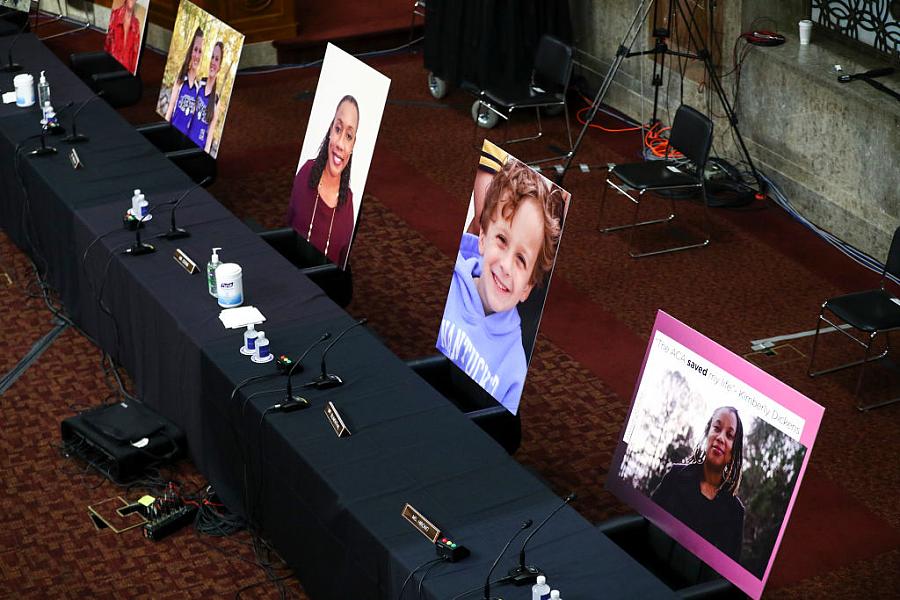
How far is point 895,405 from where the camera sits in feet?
19.8

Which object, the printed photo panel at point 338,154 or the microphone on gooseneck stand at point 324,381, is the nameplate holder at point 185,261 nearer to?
the printed photo panel at point 338,154

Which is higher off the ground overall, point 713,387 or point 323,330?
point 713,387

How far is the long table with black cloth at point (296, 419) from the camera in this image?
4.05 meters

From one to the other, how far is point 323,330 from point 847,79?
357cm

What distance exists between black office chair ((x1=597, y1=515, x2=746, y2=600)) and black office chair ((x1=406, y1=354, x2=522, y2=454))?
2.36 feet

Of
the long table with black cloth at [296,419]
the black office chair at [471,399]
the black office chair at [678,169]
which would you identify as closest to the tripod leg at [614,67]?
the black office chair at [678,169]

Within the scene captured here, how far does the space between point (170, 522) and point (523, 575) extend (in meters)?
1.91

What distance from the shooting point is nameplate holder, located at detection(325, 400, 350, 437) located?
4.57 metres

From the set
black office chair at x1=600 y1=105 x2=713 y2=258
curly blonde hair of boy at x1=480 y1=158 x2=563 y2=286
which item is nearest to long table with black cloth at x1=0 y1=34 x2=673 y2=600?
curly blonde hair of boy at x1=480 y1=158 x2=563 y2=286

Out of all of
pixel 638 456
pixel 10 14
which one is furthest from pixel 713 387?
pixel 10 14

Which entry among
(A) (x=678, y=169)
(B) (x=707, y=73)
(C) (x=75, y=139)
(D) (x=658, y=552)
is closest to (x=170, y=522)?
(D) (x=658, y=552)

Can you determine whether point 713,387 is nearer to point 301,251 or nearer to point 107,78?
point 301,251

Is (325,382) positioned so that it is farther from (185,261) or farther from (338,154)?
(338,154)

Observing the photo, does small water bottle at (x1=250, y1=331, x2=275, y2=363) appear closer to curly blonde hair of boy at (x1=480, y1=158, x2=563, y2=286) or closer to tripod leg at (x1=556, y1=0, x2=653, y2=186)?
curly blonde hair of boy at (x1=480, y1=158, x2=563, y2=286)
